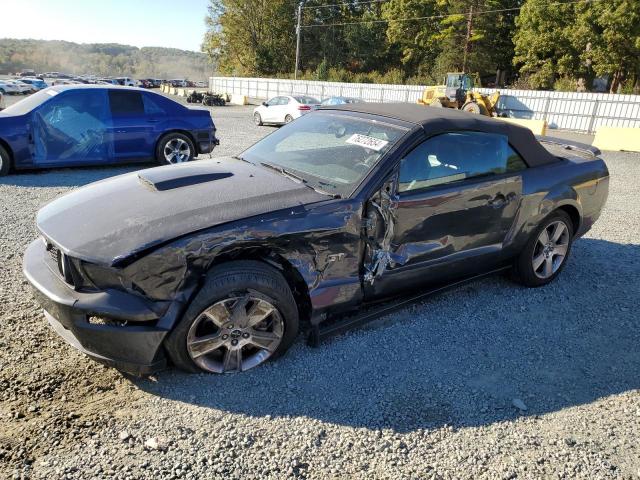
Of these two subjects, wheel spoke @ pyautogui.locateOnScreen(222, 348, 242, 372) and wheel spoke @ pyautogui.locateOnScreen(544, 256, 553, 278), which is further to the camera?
wheel spoke @ pyautogui.locateOnScreen(544, 256, 553, 278)

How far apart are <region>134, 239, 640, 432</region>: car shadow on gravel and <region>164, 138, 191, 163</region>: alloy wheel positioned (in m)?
6.47

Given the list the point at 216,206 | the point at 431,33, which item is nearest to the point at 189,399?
the point at 216,206

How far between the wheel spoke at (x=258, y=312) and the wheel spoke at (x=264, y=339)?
0.23 ft

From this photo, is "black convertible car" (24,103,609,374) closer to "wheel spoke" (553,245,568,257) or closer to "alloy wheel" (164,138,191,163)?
"wheel spoke" (553,245,568,257)

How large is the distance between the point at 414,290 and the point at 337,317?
2.14ft

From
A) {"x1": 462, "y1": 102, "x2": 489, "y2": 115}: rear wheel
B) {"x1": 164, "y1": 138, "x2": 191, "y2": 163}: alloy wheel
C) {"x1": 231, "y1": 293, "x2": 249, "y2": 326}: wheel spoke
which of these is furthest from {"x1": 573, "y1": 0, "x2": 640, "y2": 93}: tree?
{"x1": 231, "y1": 293, "x2": 249, "y2": 326}: wheel spoke

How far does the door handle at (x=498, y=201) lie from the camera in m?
3.80

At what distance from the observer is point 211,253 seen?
2.69 metres

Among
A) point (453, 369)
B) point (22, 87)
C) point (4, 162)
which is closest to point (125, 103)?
point (4, 162)

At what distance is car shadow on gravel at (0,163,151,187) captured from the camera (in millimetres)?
7613

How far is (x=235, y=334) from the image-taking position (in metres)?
2.88

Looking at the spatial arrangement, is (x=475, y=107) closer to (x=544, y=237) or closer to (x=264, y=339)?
(x=544, y=237)

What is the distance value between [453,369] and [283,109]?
55.8 ft

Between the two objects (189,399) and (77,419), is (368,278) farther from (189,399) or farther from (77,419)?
(77,419)
